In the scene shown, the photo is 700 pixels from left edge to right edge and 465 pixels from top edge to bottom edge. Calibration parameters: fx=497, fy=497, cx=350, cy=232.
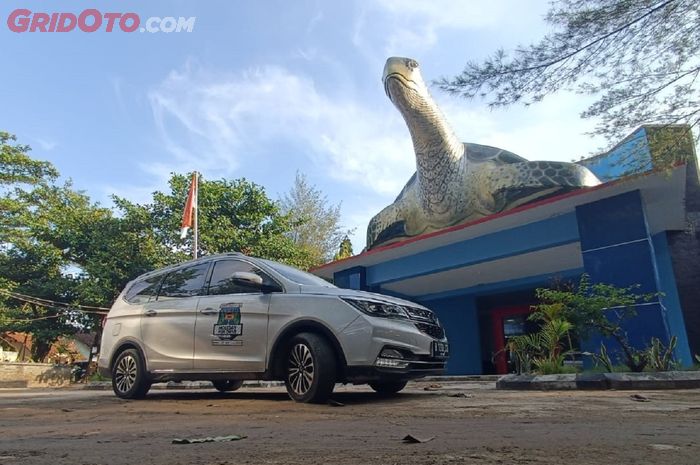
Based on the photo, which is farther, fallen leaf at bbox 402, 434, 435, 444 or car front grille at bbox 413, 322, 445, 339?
car front grille at bbox 413, 322, 445, 339

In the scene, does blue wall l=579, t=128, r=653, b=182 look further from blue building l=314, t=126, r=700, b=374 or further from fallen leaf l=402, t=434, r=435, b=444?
fallen leaf l=402, t=434, r=435, b=444

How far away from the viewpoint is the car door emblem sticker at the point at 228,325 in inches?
205

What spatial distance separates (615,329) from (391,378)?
152 inches

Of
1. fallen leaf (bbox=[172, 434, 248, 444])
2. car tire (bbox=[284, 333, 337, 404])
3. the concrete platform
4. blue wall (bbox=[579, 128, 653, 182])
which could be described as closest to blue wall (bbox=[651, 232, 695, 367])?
the concrete platform

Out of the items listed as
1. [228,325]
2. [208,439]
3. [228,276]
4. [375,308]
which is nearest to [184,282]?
[228,276]

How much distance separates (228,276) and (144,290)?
155cm

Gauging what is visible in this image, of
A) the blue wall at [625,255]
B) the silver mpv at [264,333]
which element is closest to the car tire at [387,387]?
the silver mpv at [264,333]

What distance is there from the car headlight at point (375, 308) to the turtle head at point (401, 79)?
9082mm

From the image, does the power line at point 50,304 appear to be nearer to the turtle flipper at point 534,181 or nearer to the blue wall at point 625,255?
the turtle flipper at point 534,181

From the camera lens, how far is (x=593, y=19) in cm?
543

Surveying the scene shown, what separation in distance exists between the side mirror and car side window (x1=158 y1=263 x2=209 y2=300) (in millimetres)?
867

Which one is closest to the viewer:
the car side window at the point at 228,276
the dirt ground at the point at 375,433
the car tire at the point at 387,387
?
the dirt ground at the point at 375,433

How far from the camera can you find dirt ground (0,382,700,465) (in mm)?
2072

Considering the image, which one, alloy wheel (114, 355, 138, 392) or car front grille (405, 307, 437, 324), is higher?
car front grille (405, 307, 437, 324)
